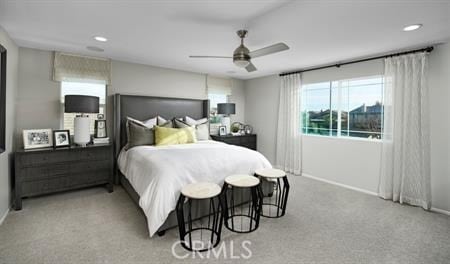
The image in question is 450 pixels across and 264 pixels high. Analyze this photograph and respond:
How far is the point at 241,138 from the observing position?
541cm

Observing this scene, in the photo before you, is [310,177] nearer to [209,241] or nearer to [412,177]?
[412,177]

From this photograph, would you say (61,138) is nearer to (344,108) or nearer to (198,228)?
(198,228)

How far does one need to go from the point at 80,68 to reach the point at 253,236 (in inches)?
155

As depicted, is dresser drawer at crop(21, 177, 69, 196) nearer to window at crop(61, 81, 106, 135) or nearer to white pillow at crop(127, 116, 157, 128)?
window at crop(61, 81, 106, 135)

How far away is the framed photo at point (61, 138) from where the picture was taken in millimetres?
3330

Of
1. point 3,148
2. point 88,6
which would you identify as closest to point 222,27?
point 88,6

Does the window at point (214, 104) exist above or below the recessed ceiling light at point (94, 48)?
below

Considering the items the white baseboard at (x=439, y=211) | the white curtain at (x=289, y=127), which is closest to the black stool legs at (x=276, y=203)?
the white curtain at (x=289, y=127)

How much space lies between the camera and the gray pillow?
12.1ft

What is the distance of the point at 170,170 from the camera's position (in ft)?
7.94

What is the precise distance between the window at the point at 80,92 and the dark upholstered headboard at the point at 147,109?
296mm

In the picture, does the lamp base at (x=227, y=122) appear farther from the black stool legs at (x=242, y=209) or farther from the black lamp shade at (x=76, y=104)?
the black lamp shade at (x=76, y=104)

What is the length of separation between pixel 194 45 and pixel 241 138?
9.15 feet
